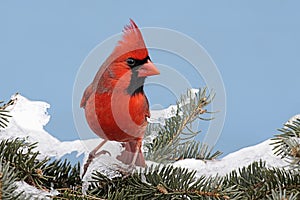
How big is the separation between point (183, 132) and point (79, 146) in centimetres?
18

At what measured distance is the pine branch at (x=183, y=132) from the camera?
98 cm

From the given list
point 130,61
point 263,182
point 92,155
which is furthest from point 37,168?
point 263,182

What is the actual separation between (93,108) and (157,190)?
14 centimetres

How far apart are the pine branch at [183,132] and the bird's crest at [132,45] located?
225 mm

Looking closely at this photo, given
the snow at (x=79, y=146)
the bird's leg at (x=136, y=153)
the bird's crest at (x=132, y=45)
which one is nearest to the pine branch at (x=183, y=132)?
the snow at (x=79, y=146)

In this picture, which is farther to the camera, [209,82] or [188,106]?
[188,106]

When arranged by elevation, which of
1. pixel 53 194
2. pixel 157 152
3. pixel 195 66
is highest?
pixel 195 66

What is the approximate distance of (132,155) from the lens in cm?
84

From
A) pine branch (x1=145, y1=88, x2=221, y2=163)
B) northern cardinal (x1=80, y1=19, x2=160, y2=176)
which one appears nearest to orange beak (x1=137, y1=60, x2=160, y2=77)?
northern cardinal (x1=80, y1=19, x2=160, y2=176)

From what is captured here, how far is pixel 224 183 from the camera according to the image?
0.84 m

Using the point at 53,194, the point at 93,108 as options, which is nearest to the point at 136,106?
the point at 93,108

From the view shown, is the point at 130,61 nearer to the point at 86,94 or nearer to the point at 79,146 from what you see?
the point at 86,94

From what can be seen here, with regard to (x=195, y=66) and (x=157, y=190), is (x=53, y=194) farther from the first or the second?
(x=195, y=66)

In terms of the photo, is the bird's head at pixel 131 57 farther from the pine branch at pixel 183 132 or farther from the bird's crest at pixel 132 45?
the pine branch at pixel 183 132
